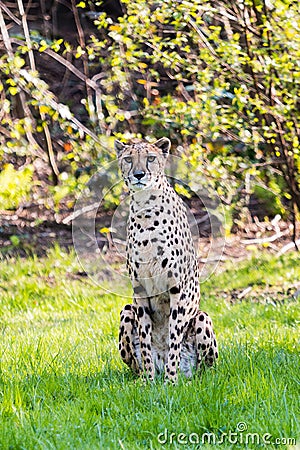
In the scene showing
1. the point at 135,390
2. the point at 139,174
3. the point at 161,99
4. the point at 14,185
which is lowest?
the point at 14,185

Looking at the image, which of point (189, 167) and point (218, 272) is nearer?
point (189, 167)

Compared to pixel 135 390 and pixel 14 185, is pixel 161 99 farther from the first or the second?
pixel 135 390

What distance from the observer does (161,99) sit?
8180 mm

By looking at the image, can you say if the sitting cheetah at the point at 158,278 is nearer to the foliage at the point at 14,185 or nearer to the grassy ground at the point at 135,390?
the grassy ground at the point at 135,390

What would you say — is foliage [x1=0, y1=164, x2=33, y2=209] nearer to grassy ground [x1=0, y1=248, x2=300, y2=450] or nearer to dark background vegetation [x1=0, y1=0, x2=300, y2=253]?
dark background vegetation [x1=0, y1=0, x2=300, y2=253]

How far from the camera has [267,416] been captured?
12.0ft

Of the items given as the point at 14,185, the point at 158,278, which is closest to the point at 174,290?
the point at 158,278

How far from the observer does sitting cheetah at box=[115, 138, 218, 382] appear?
4387mm

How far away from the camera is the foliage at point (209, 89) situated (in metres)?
7.11

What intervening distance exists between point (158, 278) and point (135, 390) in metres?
0.63

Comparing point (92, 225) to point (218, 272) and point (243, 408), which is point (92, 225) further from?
point (243, 408)

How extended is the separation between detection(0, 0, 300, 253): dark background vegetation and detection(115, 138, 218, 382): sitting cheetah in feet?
8.59

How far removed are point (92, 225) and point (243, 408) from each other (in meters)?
5.09

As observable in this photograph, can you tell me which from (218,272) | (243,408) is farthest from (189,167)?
(243,408)
